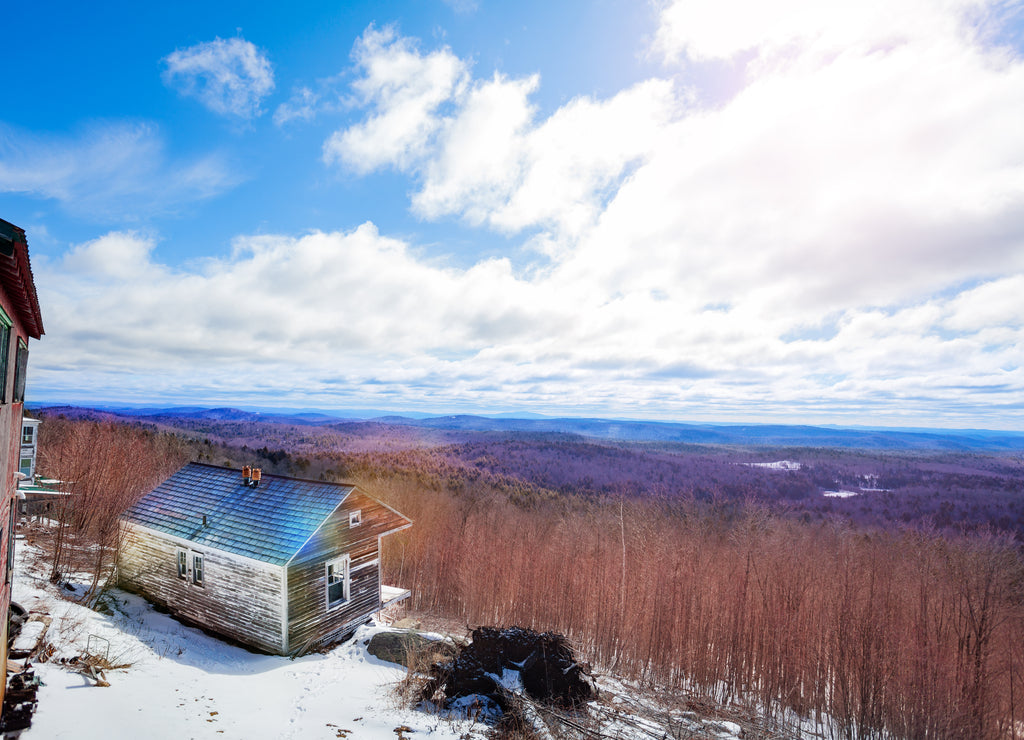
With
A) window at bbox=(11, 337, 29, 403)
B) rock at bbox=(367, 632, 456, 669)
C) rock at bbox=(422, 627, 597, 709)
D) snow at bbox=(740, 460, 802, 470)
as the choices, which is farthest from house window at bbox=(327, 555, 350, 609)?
snow at bbox=(740, 460, 802, 470)

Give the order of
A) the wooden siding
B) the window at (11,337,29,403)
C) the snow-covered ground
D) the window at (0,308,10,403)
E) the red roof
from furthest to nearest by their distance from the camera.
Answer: the wooden siding
the snow-covered ground
the window at (11,337,29,403)
the window at (0,308,10,403)
the red roof

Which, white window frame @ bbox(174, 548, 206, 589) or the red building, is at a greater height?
A: the red building

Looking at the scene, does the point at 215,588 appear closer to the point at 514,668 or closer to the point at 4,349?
the point at 514,668

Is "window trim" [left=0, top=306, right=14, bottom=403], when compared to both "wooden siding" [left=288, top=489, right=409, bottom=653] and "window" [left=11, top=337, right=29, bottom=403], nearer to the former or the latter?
"window" [left=11, top=337, right=29, bottom=403]

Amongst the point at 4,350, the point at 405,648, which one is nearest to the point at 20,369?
the point at 4,350

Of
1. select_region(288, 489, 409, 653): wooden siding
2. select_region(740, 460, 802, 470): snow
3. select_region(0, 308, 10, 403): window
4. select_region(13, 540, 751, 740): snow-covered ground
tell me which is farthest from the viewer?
select_region(740, 460, 802, 470): snow

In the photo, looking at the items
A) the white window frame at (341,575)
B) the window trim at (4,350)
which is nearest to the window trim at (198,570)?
the white window frame at (341,575)

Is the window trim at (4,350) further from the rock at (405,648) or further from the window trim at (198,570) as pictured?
the rock at (405,648)
